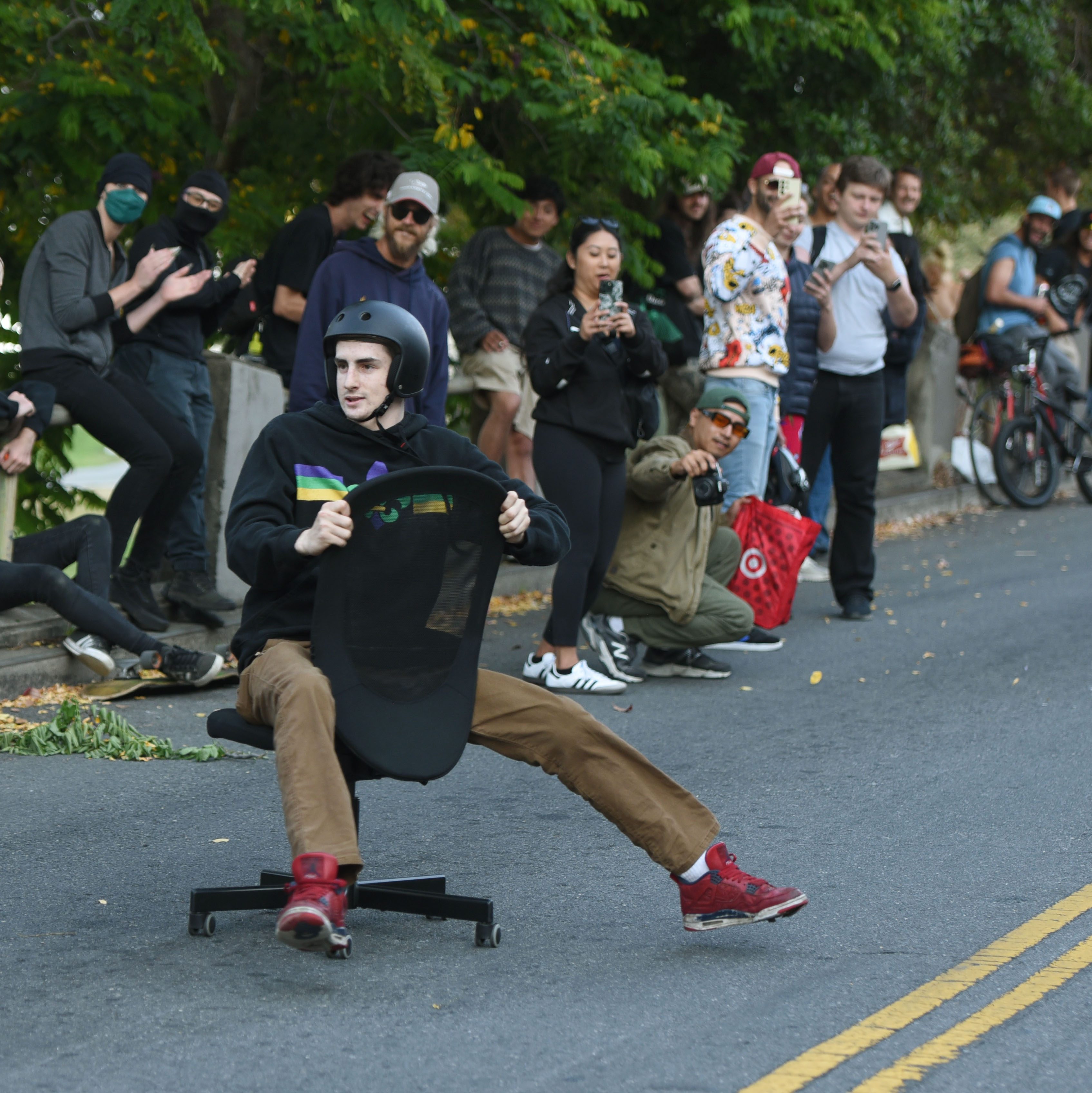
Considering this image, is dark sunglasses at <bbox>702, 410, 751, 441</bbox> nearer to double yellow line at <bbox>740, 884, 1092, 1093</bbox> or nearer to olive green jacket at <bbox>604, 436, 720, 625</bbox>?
olive green jacket at <bbox>604, 436, 720, 625</bbox>

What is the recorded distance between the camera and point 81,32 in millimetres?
10750

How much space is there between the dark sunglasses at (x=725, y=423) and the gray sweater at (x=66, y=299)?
9.31 feet

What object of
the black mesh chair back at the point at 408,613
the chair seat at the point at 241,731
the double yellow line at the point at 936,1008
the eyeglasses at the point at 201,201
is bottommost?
the double yellow line at the point at 936,1008

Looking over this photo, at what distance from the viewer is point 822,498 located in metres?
11.6

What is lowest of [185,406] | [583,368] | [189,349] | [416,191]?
[185,406]

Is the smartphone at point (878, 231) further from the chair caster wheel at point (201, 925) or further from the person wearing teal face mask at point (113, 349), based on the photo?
the chair caster wheel at point (201, 925)

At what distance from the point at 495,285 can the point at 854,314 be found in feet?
7.40

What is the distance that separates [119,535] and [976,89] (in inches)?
467

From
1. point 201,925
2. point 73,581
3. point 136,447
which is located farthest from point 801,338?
point 201,925

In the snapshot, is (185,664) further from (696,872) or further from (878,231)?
(878,231)

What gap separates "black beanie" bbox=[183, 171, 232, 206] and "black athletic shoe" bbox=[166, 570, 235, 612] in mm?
1891

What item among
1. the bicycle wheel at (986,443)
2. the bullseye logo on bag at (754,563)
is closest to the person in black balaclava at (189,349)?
the bullseye logo on bag at (754,563)

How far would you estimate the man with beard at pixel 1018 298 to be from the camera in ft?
46.8

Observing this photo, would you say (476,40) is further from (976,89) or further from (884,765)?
(976,89)
